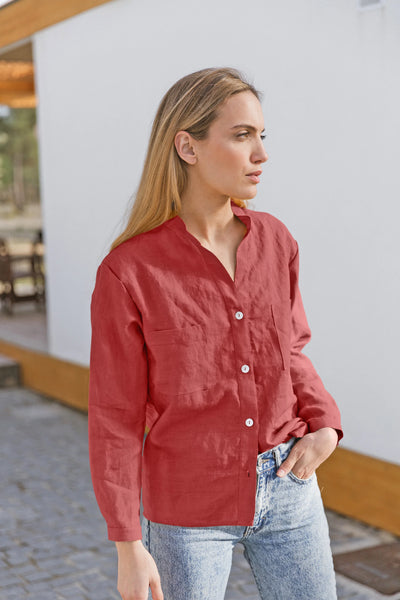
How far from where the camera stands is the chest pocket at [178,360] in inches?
71.7

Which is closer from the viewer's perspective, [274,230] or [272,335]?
[272,335]

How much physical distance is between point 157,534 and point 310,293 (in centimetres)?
305

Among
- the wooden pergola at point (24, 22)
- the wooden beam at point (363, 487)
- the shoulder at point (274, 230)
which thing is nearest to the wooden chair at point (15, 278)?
the wooden pergola at point (24, 22)

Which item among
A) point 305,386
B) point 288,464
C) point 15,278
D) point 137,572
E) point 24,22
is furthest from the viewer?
point 15,278

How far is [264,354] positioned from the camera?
1.90 meters

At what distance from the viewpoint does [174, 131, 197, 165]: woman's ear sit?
1848 mm

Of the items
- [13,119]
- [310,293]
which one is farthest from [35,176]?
[310,293]

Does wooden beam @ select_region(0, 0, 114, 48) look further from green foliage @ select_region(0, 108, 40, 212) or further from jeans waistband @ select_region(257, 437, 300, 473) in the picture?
green foliage @ select_region(0, 108, 40, 212)

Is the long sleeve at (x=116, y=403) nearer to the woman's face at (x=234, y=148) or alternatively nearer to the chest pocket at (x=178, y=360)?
the chest pocket at (x=178, y=360)

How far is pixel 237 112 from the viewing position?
6.03 feet

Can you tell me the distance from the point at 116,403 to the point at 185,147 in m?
0.57

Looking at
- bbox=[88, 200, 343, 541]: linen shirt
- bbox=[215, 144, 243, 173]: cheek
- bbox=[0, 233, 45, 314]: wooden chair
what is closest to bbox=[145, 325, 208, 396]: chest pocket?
bbox=[88, 200, 343, 541]: linen shirt

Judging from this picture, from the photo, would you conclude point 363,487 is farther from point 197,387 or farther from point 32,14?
point 32,14

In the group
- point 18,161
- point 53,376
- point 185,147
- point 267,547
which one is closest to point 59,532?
point 267,547
